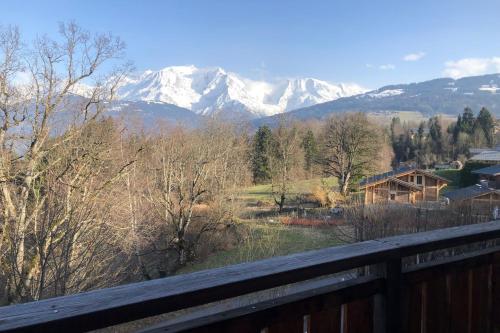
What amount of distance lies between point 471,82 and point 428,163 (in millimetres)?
169964

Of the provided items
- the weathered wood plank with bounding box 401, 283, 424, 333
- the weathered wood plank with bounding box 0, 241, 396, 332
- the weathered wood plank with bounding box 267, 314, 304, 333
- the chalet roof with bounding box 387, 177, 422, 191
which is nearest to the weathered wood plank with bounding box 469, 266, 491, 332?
the weathered wood plank with bounding box 401, 283, 424, 333

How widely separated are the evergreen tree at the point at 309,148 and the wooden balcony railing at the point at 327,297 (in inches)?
1497

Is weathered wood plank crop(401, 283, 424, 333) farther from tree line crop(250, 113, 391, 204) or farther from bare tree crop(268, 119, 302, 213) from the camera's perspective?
tree line crop(250, 113, 391, 204)

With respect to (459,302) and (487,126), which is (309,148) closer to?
(487,126)

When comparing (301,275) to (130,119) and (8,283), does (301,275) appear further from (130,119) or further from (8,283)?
(130,119)

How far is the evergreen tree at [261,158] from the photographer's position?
4200 centimetres

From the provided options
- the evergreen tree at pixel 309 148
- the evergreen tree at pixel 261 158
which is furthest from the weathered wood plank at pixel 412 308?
the evergreen tree at pixel 261 158

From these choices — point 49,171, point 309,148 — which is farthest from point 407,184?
point 49,171

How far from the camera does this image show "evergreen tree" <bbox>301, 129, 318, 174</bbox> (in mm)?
40766

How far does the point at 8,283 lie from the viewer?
34.6 ft

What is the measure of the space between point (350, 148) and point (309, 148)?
853 centimetres

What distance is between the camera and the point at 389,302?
170cm

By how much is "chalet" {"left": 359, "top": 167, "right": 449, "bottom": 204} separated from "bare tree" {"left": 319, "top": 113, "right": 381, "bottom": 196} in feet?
Result: 10.2

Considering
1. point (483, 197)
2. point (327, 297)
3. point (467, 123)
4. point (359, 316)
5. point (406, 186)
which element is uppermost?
point (467, 123)
